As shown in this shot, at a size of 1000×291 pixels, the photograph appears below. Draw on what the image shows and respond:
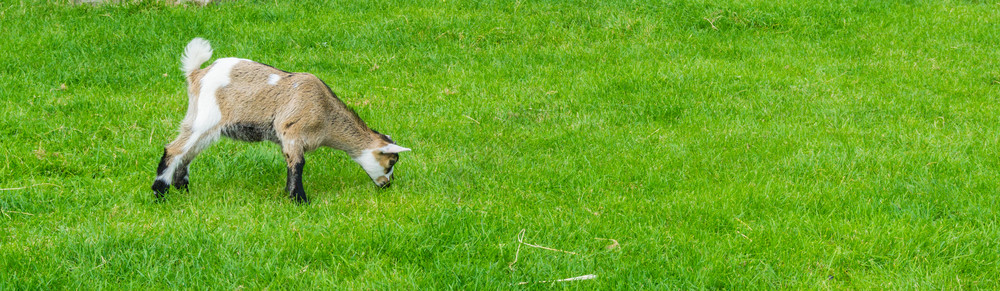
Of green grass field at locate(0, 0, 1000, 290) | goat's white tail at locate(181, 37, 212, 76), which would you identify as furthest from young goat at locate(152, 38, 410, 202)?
green grass field at locate(0, 0, 1000, 290)

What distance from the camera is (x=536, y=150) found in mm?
6469

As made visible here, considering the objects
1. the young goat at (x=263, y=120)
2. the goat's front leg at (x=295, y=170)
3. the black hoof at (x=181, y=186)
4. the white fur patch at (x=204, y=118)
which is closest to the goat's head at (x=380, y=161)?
the young goat at (x=263, y=120)

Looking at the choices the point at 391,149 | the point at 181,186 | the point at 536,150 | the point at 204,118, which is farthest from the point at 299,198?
the point at 536,150

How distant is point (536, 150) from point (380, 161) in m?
1.54

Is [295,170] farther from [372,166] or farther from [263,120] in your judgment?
[372,166]

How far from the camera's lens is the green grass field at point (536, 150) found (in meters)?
4.30

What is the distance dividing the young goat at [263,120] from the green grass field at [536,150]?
230 mm

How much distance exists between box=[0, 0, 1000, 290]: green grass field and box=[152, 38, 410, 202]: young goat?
0.23 metres

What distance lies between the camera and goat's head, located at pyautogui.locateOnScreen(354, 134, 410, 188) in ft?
17.7

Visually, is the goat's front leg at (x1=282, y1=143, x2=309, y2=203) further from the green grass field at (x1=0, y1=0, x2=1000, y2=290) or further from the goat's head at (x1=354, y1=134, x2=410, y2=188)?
the goat's head at (x1=354, y1=134, x2=410, y2=188)

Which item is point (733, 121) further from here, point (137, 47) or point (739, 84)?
point (137, 47)

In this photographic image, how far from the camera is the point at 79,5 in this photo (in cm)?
1070

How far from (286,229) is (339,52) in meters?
5.07

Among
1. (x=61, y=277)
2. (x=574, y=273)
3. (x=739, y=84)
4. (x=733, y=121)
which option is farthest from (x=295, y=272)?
(x=739, y=84)
